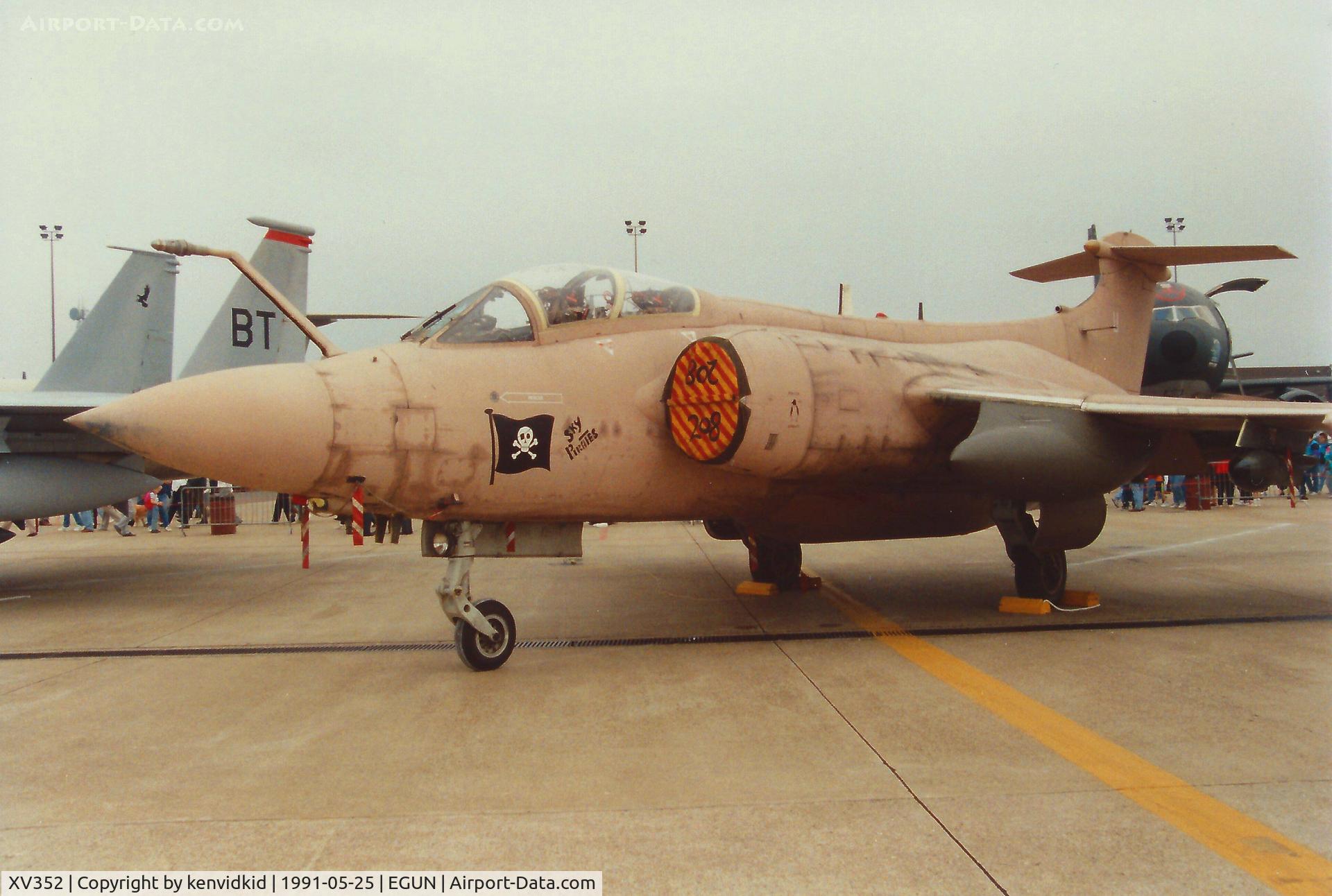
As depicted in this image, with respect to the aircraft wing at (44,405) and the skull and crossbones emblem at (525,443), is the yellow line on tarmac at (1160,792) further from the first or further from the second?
the aircraft wing at (44,405)

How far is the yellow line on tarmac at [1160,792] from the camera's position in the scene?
114 inches

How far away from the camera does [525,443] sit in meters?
5.87

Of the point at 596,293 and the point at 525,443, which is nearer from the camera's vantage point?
the point at 525,443

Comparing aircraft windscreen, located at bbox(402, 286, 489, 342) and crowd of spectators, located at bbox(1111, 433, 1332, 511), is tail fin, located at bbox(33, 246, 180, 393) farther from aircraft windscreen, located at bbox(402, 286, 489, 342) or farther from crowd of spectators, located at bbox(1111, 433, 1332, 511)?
crowd of spectators, located at bbox(1111, 433, 1332, 511)

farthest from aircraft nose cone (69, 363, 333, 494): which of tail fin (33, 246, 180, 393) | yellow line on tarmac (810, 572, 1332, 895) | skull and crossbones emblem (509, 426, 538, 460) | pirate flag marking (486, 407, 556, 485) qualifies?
tail fin (33, 246, 180, 393)

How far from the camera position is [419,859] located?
3.07 metres

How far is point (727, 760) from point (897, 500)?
440 centimetres

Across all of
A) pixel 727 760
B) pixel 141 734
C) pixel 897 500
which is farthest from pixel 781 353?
pixel 141 734

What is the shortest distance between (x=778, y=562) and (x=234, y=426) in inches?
239

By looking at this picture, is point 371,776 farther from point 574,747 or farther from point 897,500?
point 897,500

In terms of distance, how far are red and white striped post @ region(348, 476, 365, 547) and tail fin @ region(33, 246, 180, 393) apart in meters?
8.97

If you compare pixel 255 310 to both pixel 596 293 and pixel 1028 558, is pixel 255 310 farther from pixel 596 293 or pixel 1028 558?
pixel 1028 558

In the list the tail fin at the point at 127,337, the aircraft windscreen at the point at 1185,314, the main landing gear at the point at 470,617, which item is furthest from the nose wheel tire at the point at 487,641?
the aircraft windscreen at the point at 1185,314

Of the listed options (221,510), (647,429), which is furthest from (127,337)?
(647,429)
